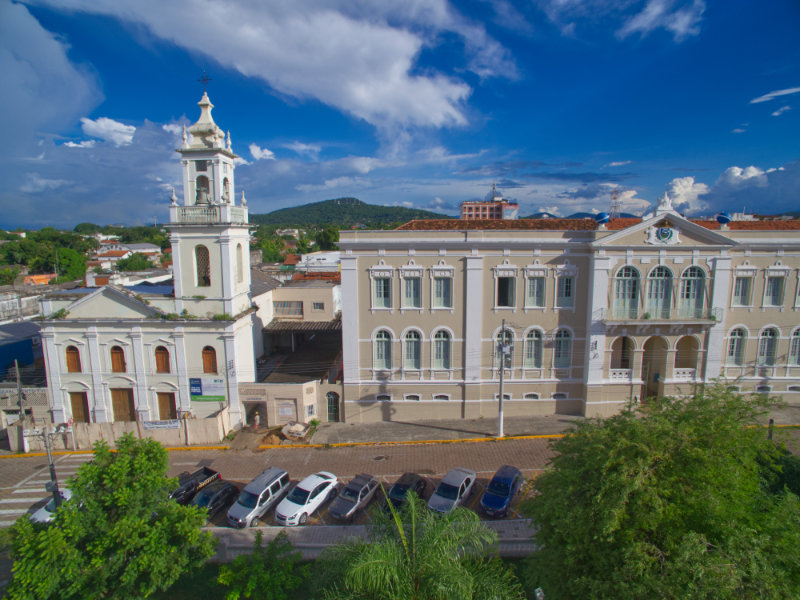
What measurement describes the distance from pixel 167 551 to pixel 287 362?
63.9 ft

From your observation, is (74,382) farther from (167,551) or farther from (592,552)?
(592,552)

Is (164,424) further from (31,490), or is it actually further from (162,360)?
(31,490)

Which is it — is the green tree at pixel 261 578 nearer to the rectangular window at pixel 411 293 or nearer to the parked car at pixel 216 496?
the parked car at pixel 216 496

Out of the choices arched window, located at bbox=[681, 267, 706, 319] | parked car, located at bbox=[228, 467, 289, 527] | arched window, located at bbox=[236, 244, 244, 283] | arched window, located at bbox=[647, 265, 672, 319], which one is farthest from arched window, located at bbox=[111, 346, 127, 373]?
Result: arched window, located at bbox=[681, 267, 706, 319]

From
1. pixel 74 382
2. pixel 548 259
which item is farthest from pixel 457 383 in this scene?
pixel 74 382

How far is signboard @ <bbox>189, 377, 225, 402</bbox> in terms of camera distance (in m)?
25.5

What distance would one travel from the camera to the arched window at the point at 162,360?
→ 25.5m

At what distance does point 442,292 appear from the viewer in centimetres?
2503

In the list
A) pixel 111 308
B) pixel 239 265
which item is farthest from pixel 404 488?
pixel 111 308

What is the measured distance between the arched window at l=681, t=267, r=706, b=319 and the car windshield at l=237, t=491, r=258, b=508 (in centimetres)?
2372

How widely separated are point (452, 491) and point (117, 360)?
20257 millimetres

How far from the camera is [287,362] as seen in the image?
30.7 m

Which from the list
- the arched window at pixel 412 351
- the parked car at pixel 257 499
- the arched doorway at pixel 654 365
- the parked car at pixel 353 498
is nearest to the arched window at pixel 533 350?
the arched doorway at pixel 654 365

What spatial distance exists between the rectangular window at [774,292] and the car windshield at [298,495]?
1043 inches
